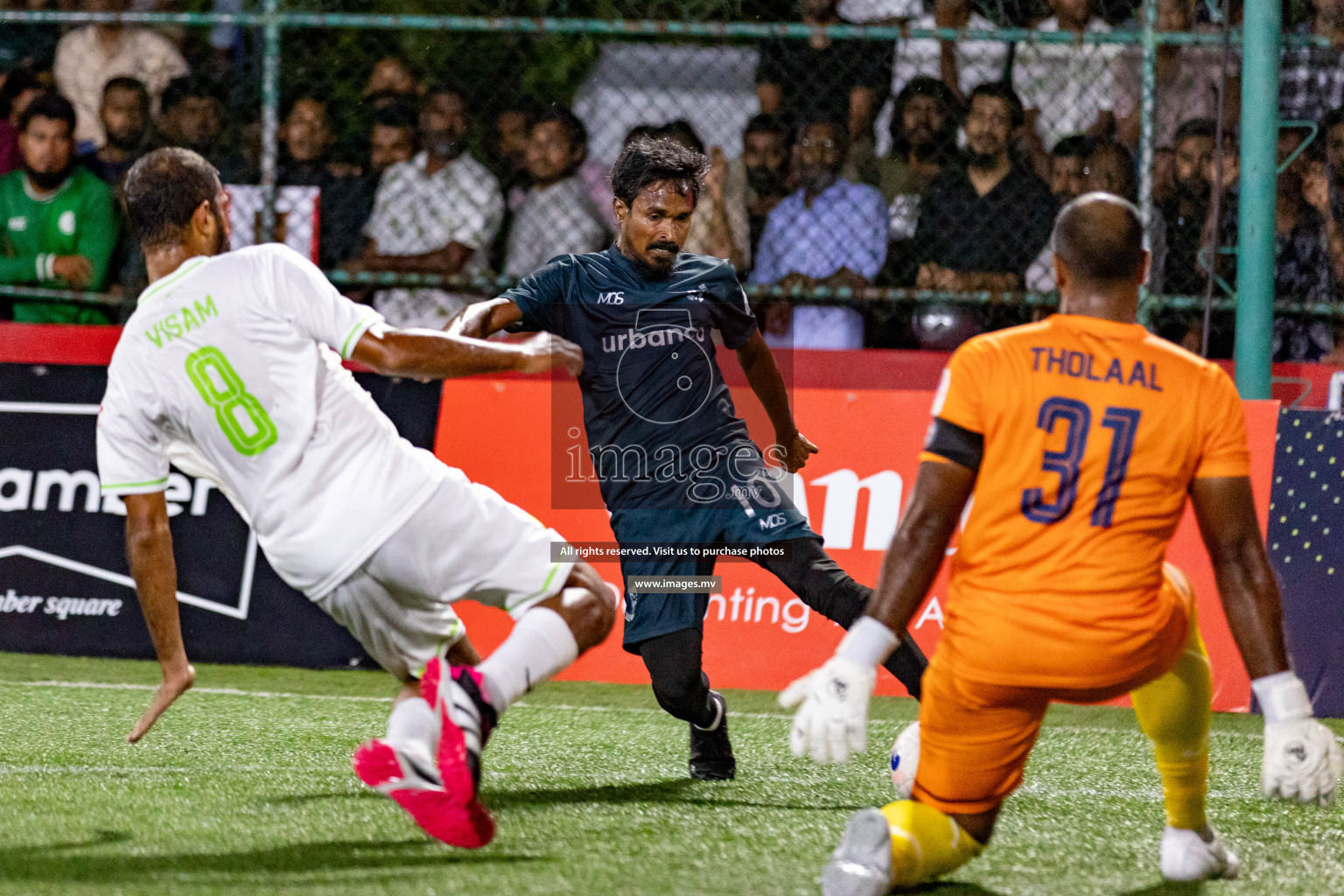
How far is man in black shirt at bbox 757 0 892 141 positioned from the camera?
25.4ft

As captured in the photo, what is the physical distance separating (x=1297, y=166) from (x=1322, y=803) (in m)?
5.03

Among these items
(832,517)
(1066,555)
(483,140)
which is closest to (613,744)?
(832,517)

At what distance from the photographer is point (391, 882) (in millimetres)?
3215

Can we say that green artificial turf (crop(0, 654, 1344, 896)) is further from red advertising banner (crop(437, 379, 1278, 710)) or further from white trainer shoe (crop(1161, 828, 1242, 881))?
red advertising banner (crop(437, 379, 1278, 710))

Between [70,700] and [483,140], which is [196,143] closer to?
[483,140]

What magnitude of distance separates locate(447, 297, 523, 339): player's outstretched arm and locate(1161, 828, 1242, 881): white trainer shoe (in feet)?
7.91

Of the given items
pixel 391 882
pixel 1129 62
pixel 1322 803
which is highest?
pixel 1129 62

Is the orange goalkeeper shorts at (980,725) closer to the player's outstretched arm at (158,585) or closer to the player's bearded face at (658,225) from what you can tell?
the player's outstretched arm at (158,585)

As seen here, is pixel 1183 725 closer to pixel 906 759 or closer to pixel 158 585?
pixel 906 759

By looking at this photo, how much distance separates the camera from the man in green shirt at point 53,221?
7.72 m

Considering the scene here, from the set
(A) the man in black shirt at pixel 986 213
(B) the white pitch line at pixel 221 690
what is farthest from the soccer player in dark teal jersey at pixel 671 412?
(A) the man in black shirt at pixel 986 213

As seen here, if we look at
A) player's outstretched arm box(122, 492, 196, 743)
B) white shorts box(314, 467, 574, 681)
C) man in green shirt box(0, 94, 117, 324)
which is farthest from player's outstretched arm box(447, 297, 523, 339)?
man in green shirt box(0, 94, 117, 324)

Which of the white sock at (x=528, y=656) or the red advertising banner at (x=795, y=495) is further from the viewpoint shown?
the red advertising banner at (x=795, y=495)

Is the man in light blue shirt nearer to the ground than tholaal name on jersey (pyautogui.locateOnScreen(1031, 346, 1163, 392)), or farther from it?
farther from it
